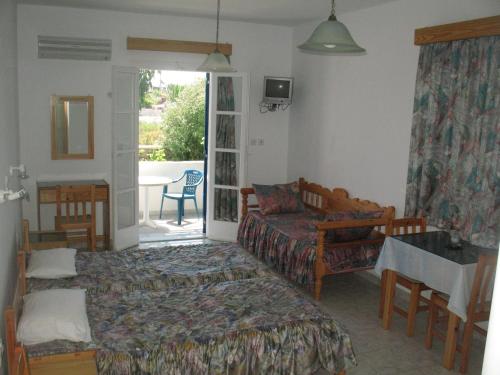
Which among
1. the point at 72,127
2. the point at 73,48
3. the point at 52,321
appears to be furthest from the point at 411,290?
the point at 73,48

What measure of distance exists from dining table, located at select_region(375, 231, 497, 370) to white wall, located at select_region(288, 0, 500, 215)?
2.96ft

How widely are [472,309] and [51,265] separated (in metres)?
2.79

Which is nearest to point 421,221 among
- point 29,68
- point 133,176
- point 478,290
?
point 478,290

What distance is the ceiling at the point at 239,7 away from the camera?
501cm

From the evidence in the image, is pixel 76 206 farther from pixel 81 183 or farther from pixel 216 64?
pixel 216 64

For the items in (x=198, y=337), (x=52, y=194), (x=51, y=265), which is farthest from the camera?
(x=52, y=194)

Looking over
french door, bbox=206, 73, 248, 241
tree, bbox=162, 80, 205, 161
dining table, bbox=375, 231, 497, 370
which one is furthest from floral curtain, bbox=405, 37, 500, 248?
tree, bbox=162, 80, 205, 161

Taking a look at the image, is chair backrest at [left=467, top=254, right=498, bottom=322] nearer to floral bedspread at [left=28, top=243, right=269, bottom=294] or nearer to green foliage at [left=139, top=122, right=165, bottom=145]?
floral bedspread at [left=28, top=243, right=269, bottom=294]

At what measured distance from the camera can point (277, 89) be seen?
6348 millimetres

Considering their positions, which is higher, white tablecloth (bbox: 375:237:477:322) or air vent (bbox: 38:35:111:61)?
air vent (bbox: 38:35:111:61)

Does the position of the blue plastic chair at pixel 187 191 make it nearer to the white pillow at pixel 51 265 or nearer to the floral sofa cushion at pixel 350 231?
the floral sofa cushion at pixel 350 231

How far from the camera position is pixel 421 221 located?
163 inches

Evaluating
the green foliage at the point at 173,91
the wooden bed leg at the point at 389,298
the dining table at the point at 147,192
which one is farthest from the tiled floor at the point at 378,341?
the green foliage at the point at 173,91

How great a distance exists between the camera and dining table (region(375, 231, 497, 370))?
10.5 ft
